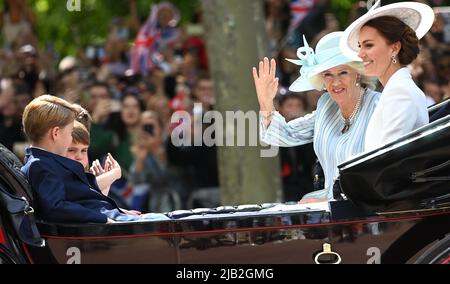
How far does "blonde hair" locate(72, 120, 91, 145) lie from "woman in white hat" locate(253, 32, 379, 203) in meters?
0.88

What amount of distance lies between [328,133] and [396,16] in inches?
27.6

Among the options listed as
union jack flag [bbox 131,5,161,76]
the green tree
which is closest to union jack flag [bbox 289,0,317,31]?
union jack flag [bbox 131,5,161,76]

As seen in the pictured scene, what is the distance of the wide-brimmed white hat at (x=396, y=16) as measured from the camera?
16.0 feet

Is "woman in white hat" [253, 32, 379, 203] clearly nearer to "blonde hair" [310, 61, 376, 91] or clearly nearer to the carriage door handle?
"blonde hair" [310, 61, 376, 91]

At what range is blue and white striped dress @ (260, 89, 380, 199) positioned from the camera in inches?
202

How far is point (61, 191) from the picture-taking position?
15.3 ft

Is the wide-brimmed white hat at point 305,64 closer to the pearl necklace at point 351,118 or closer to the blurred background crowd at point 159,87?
the pearl necklace at point 351,118

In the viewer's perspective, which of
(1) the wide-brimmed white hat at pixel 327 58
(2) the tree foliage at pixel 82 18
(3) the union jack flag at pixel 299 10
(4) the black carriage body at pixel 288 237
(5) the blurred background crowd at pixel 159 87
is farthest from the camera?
(2) the tree foliage at pixel 82 18

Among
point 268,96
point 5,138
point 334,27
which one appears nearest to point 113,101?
point 5,138

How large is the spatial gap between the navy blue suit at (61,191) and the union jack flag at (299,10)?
5464 millimetres

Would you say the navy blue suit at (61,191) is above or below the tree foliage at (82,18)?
below

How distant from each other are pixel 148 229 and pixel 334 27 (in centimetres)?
535
